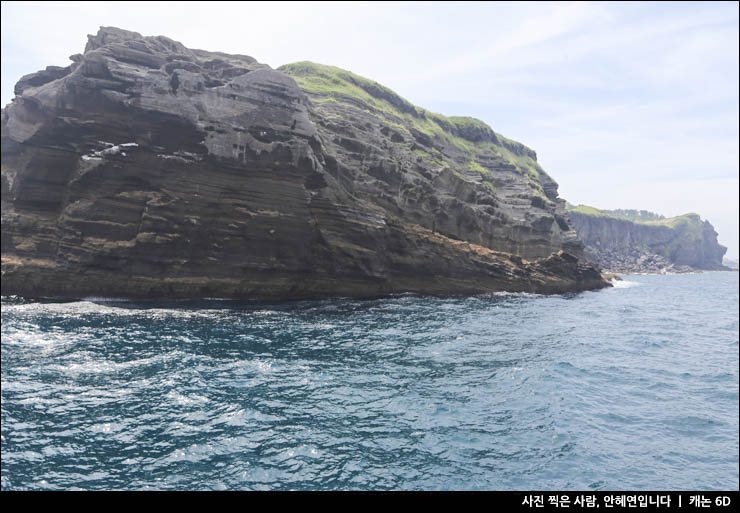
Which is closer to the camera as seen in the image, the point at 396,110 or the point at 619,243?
the point at 396,110

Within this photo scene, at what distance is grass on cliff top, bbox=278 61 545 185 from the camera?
76.2m

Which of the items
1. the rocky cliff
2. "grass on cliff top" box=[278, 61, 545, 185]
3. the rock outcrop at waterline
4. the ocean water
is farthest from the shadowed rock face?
the ocean water

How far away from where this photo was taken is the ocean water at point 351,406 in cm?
1105

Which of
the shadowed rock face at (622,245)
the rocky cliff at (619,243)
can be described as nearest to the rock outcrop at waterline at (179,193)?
the shadowed rock face at (622,245)

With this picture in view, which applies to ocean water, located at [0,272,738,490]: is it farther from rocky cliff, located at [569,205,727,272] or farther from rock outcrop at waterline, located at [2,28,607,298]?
rocky cliff, located at [569,205,727,272]

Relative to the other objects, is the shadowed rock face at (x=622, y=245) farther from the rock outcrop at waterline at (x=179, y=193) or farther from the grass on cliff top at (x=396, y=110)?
the rock outcrop at waterline at (x=179, y=193)

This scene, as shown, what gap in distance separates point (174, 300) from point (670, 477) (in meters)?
37.6

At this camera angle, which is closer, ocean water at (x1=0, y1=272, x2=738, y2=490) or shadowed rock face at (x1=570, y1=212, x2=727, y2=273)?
ocean water at (x1=0, y1=272, x2=738, y2=490)

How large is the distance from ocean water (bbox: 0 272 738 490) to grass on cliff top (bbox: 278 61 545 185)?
5100cm

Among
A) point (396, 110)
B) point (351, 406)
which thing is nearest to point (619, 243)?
point (396, 110)

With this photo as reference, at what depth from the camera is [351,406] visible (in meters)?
15.4

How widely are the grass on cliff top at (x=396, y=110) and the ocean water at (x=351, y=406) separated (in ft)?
167

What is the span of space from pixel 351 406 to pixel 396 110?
90.8m

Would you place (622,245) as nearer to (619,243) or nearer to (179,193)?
(619,243)
